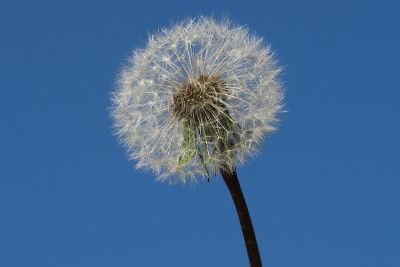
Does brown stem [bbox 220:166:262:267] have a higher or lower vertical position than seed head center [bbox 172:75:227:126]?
lower

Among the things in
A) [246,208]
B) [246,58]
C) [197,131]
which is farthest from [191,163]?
[246,58]

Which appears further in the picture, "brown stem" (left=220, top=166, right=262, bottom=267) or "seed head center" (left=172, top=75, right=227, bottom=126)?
"seed head center" (left=172, top=75, right=227, bottom=126)

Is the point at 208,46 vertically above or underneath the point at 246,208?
above

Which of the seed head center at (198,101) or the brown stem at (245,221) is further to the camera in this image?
the seed head center at (198,101)

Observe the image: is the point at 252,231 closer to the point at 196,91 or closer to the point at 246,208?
the point at 246,208

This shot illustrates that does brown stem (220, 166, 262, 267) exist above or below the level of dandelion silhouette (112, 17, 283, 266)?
below

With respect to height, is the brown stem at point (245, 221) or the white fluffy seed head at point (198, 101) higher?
the white fluffy seed head at point (198, 101)
